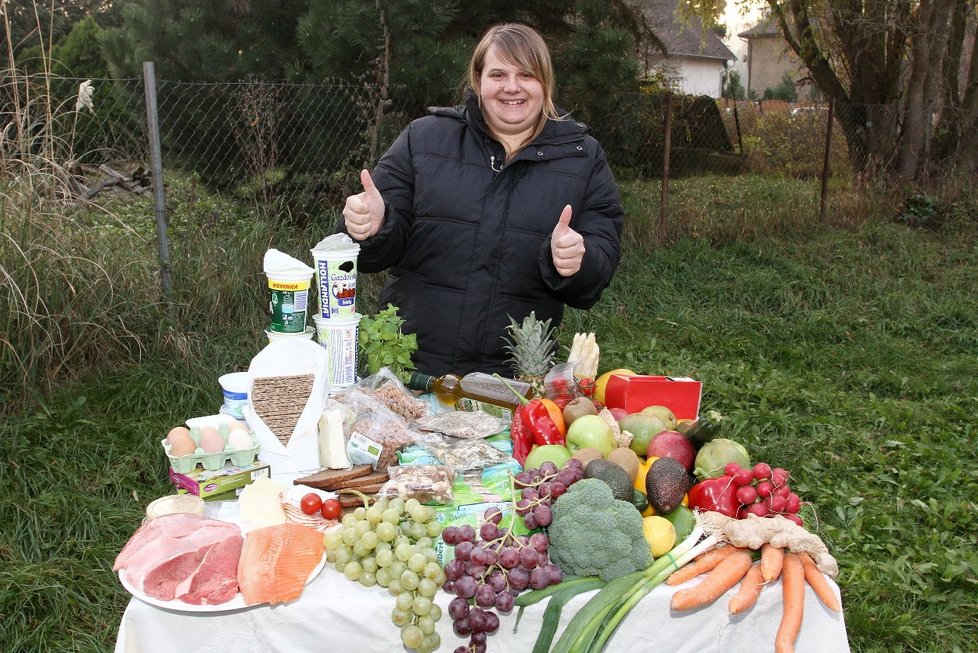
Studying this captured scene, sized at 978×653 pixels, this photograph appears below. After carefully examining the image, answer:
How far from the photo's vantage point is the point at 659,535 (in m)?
1.95

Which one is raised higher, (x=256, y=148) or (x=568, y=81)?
(x=568, y=81)

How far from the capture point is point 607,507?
1856 mm

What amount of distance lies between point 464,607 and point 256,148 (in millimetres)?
4908

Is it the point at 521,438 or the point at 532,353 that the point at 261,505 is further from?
the point at 532,353

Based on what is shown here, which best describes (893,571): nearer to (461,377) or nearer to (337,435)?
(461,377)

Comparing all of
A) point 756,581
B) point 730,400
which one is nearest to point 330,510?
point 756,581

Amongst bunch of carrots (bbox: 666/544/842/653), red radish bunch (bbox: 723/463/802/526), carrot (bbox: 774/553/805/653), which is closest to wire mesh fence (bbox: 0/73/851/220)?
red radish bunch (bbox: 723/463/802/526)

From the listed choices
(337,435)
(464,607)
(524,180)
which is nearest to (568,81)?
(524,180)

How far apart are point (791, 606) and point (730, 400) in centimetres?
375

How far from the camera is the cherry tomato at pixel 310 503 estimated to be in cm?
199

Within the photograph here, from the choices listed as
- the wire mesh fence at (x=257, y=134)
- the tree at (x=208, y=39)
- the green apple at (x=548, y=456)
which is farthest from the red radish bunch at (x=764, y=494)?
the tree at (x=208, y=39)

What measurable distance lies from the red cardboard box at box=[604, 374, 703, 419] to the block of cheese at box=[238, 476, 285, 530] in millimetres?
1136

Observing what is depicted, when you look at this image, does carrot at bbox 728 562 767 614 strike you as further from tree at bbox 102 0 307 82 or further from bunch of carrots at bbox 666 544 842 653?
tree at bbox 102 0 307 82

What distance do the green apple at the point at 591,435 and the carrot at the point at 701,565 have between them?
1.34 feet
